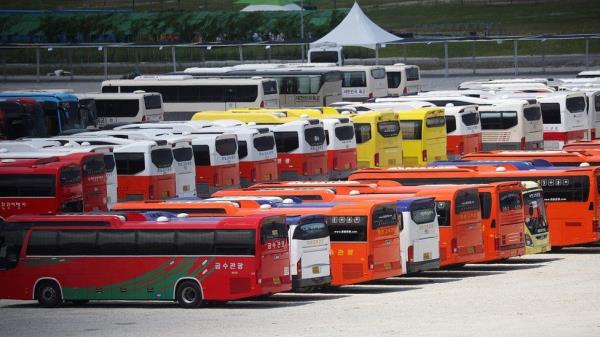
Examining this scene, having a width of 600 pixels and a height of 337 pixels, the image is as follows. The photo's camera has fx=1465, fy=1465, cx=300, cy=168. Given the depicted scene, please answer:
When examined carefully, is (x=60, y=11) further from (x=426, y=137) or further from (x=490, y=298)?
(x=490, y=298)

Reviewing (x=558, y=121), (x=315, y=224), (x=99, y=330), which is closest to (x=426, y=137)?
(x=558, y=121)

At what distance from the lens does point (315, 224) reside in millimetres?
28078

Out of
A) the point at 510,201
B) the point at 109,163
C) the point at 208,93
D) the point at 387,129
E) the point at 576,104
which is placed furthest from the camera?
the point at 208,93

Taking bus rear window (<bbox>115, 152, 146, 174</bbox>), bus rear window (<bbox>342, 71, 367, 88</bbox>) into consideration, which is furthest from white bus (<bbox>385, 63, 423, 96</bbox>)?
bus rear window (<bbox>115, 152, 146, 174</bbox>)

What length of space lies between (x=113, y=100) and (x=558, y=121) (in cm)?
1760

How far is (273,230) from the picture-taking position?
1064 inches

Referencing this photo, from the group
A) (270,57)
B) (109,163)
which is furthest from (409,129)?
(270,57)

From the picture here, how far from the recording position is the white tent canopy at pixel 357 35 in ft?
263

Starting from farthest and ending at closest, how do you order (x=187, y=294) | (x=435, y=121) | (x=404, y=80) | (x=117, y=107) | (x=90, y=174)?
1. (x=404, y=80)
2. (x=117, y=107)
3. (x=435, y=121)
4. (x=90, y=174)
5. (x=187, y=294)

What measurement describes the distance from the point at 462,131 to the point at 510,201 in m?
18.7

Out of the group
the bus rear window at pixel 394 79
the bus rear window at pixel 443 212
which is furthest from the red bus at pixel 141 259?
the bus rear window at pixel 394 79

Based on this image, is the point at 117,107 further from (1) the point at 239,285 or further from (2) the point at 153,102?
(1) the point at 239,285

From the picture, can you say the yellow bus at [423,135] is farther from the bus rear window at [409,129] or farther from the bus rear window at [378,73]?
the bus rear window at [378,73]

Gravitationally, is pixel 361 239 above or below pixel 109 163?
below
